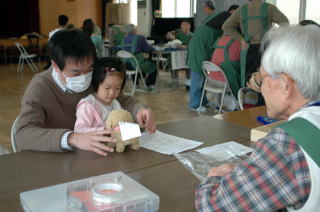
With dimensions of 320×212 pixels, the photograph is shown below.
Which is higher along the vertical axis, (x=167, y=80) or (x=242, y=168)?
(x=242, y=168)

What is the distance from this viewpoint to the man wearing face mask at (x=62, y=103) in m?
1.42

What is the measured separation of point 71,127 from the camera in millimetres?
1797

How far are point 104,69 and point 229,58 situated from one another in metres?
2.85

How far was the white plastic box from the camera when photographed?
3.10 feet

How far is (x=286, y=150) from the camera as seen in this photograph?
0.77 meters

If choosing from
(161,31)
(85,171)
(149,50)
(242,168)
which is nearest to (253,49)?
(149,50)

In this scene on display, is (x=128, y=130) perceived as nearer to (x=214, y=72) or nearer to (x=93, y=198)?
(x=93, y=198)

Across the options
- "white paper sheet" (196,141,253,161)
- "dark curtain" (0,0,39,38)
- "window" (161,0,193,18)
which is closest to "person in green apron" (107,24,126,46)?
"window" (161,0,193,18)

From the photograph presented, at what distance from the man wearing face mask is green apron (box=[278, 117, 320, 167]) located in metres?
0.78

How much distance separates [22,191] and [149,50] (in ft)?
18.3

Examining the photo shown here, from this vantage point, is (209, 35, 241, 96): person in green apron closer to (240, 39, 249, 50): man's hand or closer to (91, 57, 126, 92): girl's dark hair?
(240, 39, 249, 50): man's hand

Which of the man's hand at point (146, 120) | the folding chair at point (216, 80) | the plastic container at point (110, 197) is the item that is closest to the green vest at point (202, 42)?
the folding chair at point (216, 80)

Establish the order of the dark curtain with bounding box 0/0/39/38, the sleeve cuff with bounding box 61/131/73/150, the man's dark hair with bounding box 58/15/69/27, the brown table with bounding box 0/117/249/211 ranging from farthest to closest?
1. the dark curtain with bounding box 0/0/39/38
2. the man's dark hair with bounding box 58/15/69/27
3. the sleeve cuff with bounding box 61/131/73/150
4. the brown table with bounding box 0/117/249/211

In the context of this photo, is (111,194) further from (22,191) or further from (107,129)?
(107,129)
